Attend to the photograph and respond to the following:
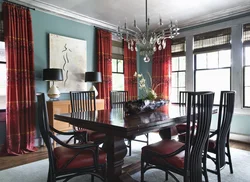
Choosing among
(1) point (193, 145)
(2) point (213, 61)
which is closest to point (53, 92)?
(1) point (193, 145)

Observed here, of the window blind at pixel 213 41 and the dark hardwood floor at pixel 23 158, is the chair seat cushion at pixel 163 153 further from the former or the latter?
the window blind at pixel 213 41

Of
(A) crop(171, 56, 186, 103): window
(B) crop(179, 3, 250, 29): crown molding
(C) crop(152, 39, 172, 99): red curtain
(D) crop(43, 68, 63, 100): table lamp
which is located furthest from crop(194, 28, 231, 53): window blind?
(D) crop(43, 68, 63, 100): table lamp

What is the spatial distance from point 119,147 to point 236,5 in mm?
3891

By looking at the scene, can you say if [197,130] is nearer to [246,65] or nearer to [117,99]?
[117,99]

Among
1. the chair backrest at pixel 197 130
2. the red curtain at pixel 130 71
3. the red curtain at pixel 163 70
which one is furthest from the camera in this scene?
the red curtain at pixel 130 71

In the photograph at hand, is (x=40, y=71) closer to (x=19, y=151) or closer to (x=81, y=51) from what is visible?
(x=81, y=51)

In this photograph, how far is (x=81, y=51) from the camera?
4527 mm

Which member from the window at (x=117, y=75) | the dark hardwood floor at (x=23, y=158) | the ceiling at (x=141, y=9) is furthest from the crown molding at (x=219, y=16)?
the dark hardwood floor at (x=23, y=158)

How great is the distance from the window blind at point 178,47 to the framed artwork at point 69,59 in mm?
2474

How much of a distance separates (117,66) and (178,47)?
180cm

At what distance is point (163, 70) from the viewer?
17.7 feet

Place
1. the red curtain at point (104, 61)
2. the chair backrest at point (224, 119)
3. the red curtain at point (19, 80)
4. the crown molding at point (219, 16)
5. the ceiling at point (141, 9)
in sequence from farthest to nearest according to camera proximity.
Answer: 1. the red curtain at point (104, 61)
2. the crown molding at point (219, 16)
3. the ceiling at point (141, 9)
4. the red curtain at point (19, 80)
5. the chair backrest at point (224, 119)

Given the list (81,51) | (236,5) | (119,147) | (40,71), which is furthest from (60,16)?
(236,5)

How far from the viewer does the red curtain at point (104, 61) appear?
4840mm
